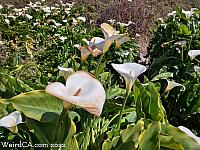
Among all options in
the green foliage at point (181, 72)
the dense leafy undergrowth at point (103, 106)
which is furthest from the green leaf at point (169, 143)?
the green foliage at point (181, 72)

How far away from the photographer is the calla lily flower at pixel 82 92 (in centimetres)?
120

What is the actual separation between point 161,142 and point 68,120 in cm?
37

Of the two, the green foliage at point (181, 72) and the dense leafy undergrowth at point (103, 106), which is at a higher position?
the dense leafy undergrowth at point (103, 106)

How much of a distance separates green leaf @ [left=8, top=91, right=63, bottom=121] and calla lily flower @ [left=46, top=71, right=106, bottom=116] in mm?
185

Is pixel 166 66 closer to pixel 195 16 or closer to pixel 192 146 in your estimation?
pixel 195 16

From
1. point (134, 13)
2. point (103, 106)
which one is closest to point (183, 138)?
point (103, 106)

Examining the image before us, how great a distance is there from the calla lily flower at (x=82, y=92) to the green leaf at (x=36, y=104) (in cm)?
18

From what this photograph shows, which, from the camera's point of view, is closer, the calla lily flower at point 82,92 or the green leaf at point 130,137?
the calla lily flower at point 82,92

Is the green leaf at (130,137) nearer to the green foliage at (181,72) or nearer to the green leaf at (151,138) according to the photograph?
the green leaf at (151,138)

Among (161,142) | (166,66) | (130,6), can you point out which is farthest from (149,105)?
(130,6)

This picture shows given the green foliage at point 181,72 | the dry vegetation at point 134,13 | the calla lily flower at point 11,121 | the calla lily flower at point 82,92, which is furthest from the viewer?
the dry vegetation at point 134,13

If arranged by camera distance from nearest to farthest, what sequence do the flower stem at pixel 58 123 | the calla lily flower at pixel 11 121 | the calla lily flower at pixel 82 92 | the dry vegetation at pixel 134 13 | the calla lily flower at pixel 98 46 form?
the calla lily flower at pixel 82 92 → the flower stem at pixel 58 123 → the calla lily flower at pixel 11 121 → the calla lily flower at pixel 98 46 → the dry vegetation at pixel 134 13

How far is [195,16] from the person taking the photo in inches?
176

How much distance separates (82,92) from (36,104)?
0.27 meters
